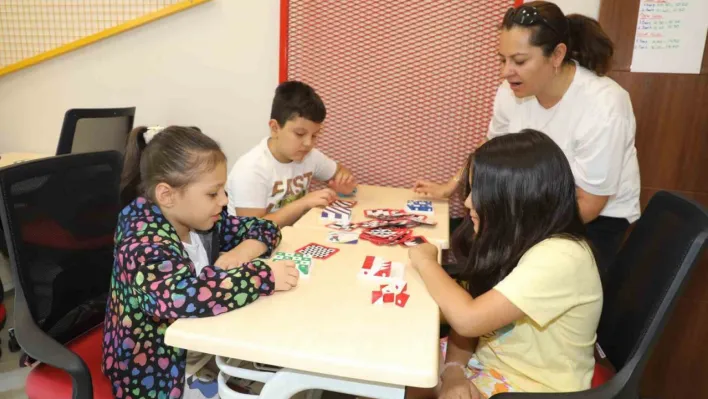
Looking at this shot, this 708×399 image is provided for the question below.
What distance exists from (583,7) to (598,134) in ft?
2.83

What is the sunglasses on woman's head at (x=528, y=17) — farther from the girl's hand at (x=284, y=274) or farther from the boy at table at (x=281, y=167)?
→ the girl's hand at (x=284, y=274)

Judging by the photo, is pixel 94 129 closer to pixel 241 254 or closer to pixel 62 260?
pixel 62 260

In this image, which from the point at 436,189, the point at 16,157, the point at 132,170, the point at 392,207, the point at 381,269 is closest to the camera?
the point at 381,269

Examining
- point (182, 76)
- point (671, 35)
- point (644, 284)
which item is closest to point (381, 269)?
point (644, 284)

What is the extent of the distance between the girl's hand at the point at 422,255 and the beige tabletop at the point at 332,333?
0.07 meters

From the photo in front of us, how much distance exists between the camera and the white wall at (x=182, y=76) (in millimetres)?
2564

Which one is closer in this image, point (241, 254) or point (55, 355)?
point (55, 355)

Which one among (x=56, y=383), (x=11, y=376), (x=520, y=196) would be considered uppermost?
(x=520, y=196)

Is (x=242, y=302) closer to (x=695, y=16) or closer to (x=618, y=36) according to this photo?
(x=618, y=36)

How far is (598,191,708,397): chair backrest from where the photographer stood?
3.33 ft

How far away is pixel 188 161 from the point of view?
1.23 meters

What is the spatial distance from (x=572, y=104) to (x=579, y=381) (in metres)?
0.95

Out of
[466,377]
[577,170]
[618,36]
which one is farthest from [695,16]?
[466,377]

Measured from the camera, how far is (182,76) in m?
2.71
